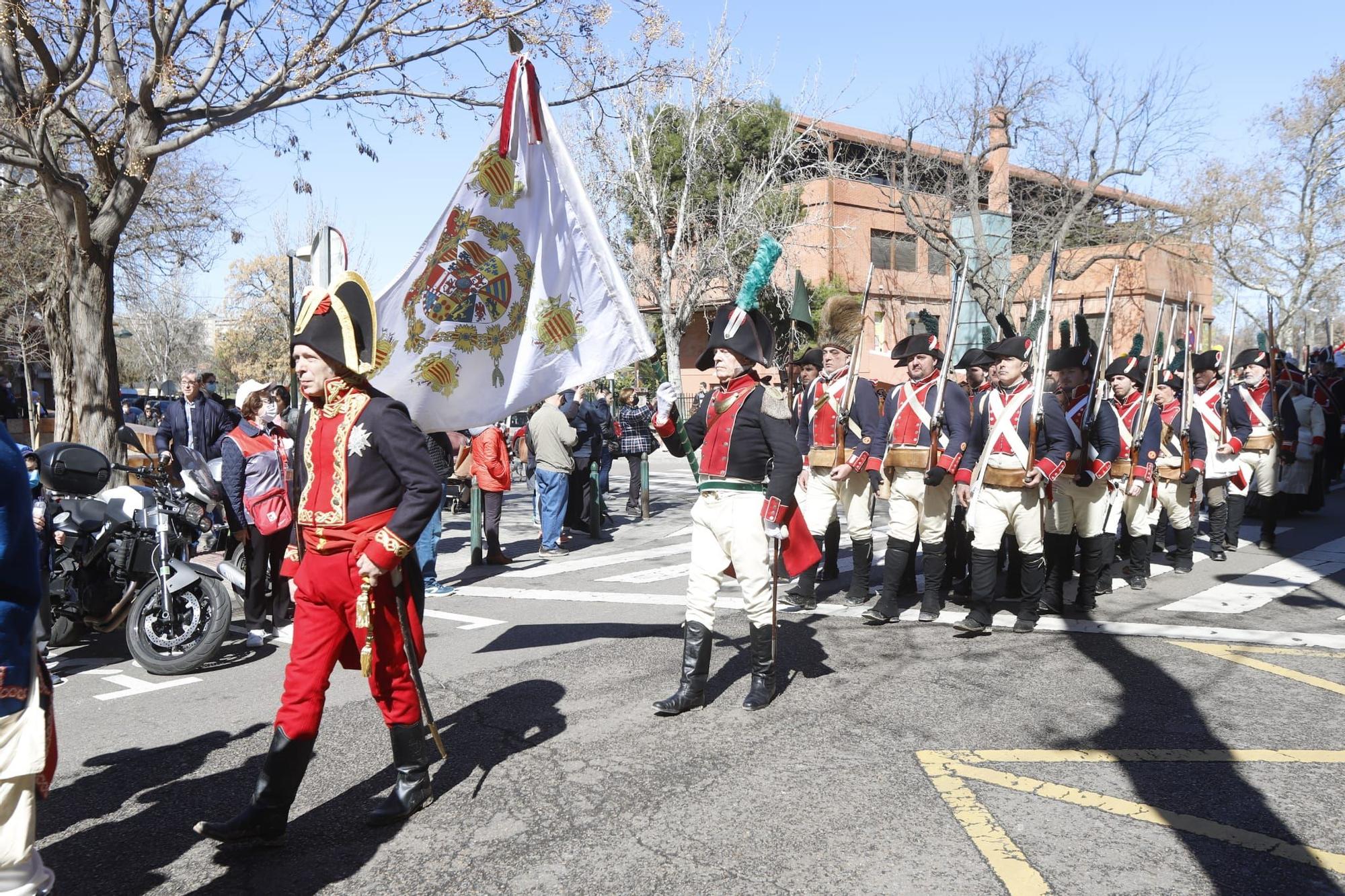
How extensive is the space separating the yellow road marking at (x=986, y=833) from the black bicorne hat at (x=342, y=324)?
292 centimetres

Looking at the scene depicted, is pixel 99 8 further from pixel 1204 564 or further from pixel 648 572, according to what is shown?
pixel 1204 564

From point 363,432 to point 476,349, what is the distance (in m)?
1.64

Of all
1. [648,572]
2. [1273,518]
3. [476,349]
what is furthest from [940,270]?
[476,349]

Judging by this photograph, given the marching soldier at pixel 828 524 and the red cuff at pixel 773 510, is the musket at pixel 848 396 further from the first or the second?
the red cuff at pixel 773 510

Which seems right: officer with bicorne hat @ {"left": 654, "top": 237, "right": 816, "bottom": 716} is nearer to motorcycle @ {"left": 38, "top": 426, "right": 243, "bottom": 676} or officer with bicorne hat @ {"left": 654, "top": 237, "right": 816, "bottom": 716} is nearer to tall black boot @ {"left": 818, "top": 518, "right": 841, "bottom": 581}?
motorcycle @ {"left": 38, "top": 426, "right": 243, "bottom": 676}

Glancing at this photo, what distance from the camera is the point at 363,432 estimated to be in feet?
13.6

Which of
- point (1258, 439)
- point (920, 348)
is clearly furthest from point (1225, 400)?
point (920, 348)

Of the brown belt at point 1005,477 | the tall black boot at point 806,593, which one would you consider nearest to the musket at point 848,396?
the tall black boot at point 806,593

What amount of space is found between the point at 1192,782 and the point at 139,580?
6.25m

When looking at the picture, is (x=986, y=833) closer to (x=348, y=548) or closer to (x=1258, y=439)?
(x=348, y=548)

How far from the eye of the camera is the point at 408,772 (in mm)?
4262

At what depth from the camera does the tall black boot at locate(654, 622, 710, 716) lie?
5609 mm

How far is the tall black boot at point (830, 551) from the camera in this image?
934 centimetres

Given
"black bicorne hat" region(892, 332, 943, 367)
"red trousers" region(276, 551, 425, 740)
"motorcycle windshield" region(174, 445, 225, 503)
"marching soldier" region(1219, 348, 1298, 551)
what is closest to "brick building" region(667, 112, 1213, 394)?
"marching soldier" region(1219, 348, 1298, 551)
